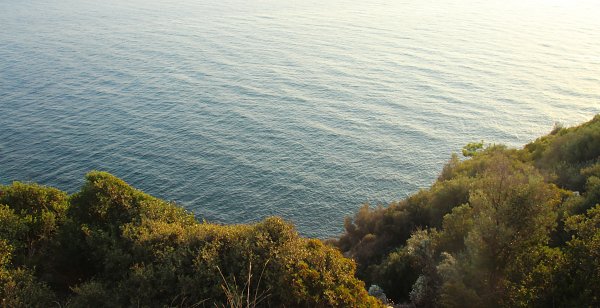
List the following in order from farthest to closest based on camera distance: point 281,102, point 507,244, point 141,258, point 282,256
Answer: point 281,102 < point 141,258 < point 282,256 < point 507,244

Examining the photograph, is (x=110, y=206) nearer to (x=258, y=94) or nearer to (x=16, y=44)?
(x=258, y=94)

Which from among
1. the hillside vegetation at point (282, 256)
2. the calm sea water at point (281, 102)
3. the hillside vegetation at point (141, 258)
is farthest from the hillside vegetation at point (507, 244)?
the calm sea water at point (281, 102)

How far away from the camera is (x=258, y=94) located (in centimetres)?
8825

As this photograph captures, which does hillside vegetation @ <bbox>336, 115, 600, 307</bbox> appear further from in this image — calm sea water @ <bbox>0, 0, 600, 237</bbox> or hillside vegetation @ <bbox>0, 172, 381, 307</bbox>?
calm sea water @ <bbox>0, 0, 600, 237</bbox>

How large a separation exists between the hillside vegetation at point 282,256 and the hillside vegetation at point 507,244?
6 cm

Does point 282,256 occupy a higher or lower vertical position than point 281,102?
higher

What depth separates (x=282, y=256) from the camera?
23.9 metres

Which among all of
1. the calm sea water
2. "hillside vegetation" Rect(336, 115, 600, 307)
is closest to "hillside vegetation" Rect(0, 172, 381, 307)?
"hillside vegetation" Rect(336, 115, 600, 307)

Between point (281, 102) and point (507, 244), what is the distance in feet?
220

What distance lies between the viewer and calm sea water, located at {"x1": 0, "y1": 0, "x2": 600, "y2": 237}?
62594mm

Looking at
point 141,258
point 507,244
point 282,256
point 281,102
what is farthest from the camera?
point 281,102

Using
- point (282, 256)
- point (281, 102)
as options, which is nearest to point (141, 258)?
point (282, 256)

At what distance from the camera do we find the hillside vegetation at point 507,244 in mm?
19375

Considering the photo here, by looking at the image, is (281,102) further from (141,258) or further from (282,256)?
(282,256)
